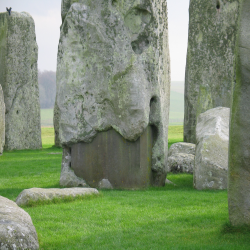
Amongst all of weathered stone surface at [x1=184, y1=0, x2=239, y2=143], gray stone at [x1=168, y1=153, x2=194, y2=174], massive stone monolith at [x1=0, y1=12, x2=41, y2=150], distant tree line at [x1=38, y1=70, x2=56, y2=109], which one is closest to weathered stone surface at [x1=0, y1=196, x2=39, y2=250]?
gray stone at [x1=168, y1=153, x2=194, y2=174]

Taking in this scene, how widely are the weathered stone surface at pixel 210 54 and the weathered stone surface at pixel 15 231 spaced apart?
40.3 feet

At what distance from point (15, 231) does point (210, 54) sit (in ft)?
43.7

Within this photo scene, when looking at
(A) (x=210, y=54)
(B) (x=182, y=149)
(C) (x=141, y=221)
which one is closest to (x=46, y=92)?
(A) (x=210, y=54)

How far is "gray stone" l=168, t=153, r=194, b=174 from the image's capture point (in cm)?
1086

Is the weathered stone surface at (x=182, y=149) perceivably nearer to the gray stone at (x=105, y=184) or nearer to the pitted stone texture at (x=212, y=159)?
the pitted stone texture at (x=212, y=159)

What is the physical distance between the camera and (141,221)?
5.71 metres

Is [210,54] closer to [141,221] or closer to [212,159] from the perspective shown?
[212,159]

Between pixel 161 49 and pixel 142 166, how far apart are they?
93.5 inches

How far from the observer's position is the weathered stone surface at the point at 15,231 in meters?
3.99

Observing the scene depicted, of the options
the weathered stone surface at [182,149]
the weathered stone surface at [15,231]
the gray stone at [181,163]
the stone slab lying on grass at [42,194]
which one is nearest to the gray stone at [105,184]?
the stone slab lying on grass at [42,194]

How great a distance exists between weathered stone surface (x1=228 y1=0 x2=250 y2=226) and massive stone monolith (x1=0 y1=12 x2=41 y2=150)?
14.9m

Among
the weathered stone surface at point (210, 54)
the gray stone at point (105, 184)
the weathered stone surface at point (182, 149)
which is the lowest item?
the gray stone at point (105, 184)

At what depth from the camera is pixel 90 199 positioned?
7.43 metres

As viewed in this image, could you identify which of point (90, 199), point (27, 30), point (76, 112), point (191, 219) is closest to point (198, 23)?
point (27, 30)
